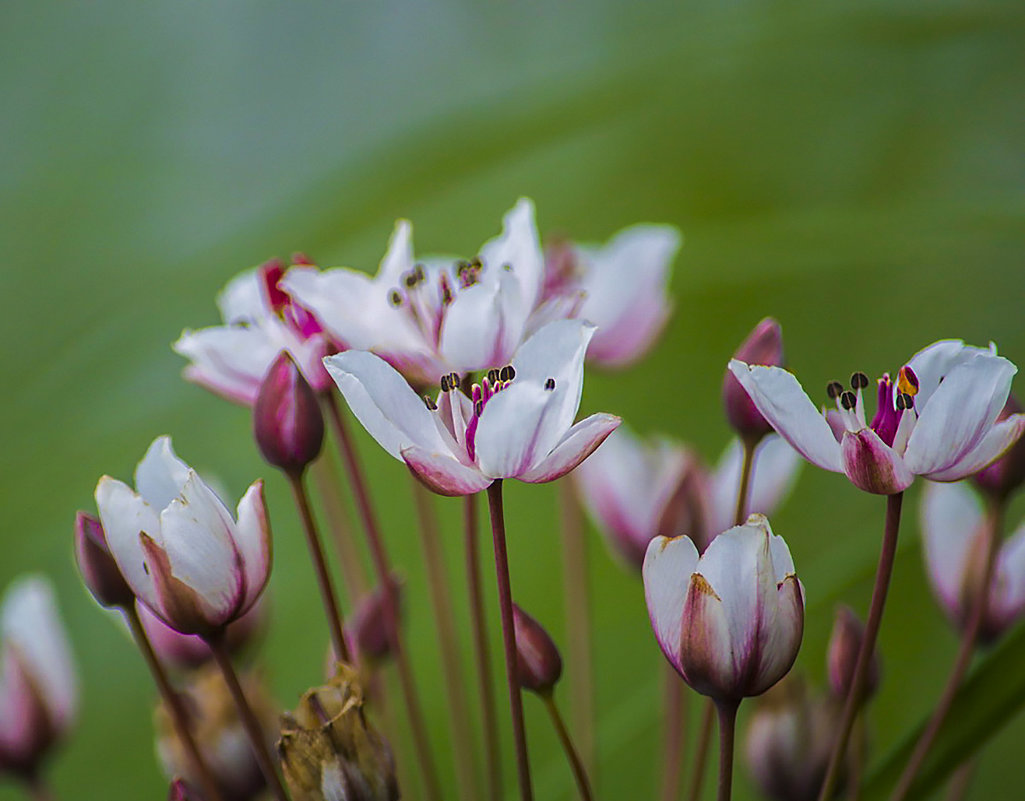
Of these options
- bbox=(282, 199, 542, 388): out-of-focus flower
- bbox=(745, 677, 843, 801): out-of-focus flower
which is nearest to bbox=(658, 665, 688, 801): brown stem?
bbox=(745, 677, 843, 801): out-of-focus flower

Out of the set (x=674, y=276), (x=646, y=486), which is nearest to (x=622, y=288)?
(x=646, y=486)

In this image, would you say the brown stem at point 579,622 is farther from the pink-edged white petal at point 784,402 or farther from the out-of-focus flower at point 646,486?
the pink-edged white petal at point 784,402

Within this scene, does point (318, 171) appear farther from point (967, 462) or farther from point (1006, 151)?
A: point (967, 462)

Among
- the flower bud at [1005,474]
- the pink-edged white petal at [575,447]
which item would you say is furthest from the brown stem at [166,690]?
the flower bud at [1005,474]

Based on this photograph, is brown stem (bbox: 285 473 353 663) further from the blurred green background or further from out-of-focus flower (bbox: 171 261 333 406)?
the blurred green background

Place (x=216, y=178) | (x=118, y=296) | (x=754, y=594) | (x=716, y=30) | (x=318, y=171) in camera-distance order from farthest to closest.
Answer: (x=216, y=178), (x=318, y=171), (x=118, y=296), (x=716, y=30), (x=754, y=594)

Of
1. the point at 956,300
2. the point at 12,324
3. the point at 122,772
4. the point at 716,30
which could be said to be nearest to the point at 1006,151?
the point at 956,300

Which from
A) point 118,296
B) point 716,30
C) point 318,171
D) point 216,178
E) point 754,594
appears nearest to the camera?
point 754,594
